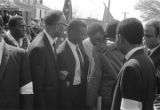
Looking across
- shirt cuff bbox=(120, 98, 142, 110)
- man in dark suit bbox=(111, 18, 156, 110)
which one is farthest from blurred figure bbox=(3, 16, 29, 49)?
shirt cuff bbox=(120, 98, 142, 110)

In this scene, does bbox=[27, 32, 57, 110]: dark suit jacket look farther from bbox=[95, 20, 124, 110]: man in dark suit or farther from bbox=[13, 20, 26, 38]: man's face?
bbox=[13, 20, 26, 38]: man's face

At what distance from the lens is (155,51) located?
471cm

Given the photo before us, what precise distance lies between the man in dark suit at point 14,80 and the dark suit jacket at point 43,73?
286mm

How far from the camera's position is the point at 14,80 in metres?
3.77

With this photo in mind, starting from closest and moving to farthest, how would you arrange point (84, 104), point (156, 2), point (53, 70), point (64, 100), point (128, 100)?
1. point (128, 100)
2. point (53, 70)
3. point (64, 100)
4. point (84, 104)
5. point (156, 2)

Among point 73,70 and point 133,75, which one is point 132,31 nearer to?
point 133,75

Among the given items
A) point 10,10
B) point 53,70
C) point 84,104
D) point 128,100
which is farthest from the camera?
point 10,10

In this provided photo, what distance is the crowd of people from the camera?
3.10 metres

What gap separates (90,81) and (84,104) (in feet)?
1.52

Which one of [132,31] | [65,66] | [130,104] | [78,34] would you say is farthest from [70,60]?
[130,104]

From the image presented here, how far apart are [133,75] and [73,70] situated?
1859 millimetres

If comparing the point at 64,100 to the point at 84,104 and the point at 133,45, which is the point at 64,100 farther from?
the point at 133,45

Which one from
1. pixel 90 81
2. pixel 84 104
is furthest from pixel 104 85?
pixel 84 104

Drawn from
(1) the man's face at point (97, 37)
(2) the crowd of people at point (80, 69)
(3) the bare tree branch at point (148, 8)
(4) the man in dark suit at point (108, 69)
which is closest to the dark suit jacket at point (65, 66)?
(2) the crowd of people at point (80, 69)
